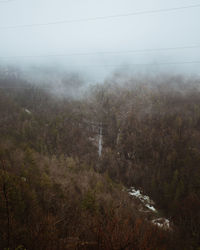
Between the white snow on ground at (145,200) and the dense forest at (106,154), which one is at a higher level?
the dense forest at (106,154)

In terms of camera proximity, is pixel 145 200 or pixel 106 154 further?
pixel 106 154

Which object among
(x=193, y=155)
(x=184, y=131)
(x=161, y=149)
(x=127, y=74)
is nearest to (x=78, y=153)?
(x=161, y=149)

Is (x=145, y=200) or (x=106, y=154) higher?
(x=106, y=154)

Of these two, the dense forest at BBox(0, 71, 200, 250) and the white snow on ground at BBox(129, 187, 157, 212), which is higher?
the dense forest at BBox(0, 71, 200, 250)

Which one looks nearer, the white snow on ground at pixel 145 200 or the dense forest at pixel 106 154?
the dense forest at pixel 106 154

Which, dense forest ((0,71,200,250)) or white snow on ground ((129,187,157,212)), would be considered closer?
dense forest ((0,71,200,250))

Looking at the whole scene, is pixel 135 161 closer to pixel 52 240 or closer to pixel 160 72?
pixel 52 240

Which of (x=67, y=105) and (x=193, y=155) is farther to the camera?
(x=67, y=105)

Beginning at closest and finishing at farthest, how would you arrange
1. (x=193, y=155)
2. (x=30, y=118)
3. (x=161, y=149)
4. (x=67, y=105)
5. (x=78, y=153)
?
(x=193, y=155) < (x=161, y=149) < (x=78, y=153) < (x=30, y=118) < (x=67, y=105)
